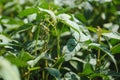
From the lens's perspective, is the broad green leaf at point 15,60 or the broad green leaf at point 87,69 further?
the broad green leaf at point 87,69

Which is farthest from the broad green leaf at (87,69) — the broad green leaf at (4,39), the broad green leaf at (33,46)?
the broad green leaf at (4,39)

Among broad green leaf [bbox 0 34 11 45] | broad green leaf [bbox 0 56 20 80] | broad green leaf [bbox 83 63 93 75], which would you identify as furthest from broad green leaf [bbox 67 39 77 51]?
broad green leaf [bbox 0 56 20 80]

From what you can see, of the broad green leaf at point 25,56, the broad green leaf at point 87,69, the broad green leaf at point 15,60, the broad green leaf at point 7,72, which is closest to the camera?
the broad green leaf at point 7,72

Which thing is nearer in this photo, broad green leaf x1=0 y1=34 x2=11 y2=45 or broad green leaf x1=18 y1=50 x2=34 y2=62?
broad green leaf x1=18 y1=50 x2=34 y2=62

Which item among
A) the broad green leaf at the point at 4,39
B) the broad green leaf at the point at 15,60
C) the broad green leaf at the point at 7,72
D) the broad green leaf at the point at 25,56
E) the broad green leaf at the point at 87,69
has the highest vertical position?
the broad green leaf at the point at 4,39

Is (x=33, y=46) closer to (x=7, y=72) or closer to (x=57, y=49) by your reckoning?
(x=57, y=49)

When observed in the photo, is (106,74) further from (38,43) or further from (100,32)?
(38,43)

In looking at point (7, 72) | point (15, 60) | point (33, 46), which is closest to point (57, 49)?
point (33, 46)

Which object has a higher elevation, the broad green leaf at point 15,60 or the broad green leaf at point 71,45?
the broad green leaf at point 71,45

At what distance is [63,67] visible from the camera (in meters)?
1.46

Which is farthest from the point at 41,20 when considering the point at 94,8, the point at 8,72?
the point at 94,8

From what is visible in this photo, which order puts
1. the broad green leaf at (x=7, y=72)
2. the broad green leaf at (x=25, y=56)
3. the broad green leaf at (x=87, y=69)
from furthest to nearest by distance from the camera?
the broad green leaf at (x=87, y=69) < the broad green leaf at (x=25, y=56) < the broad green leaf at (x=7, y=72)

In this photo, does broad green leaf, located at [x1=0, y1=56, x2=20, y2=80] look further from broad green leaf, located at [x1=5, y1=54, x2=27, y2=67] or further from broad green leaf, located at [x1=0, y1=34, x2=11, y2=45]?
broad green leaf, located at [x1=0, y1=34, x2=11, y2=45]

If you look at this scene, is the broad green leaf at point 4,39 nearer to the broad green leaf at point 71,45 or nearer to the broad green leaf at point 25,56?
the broad green leaf at point 25,56
